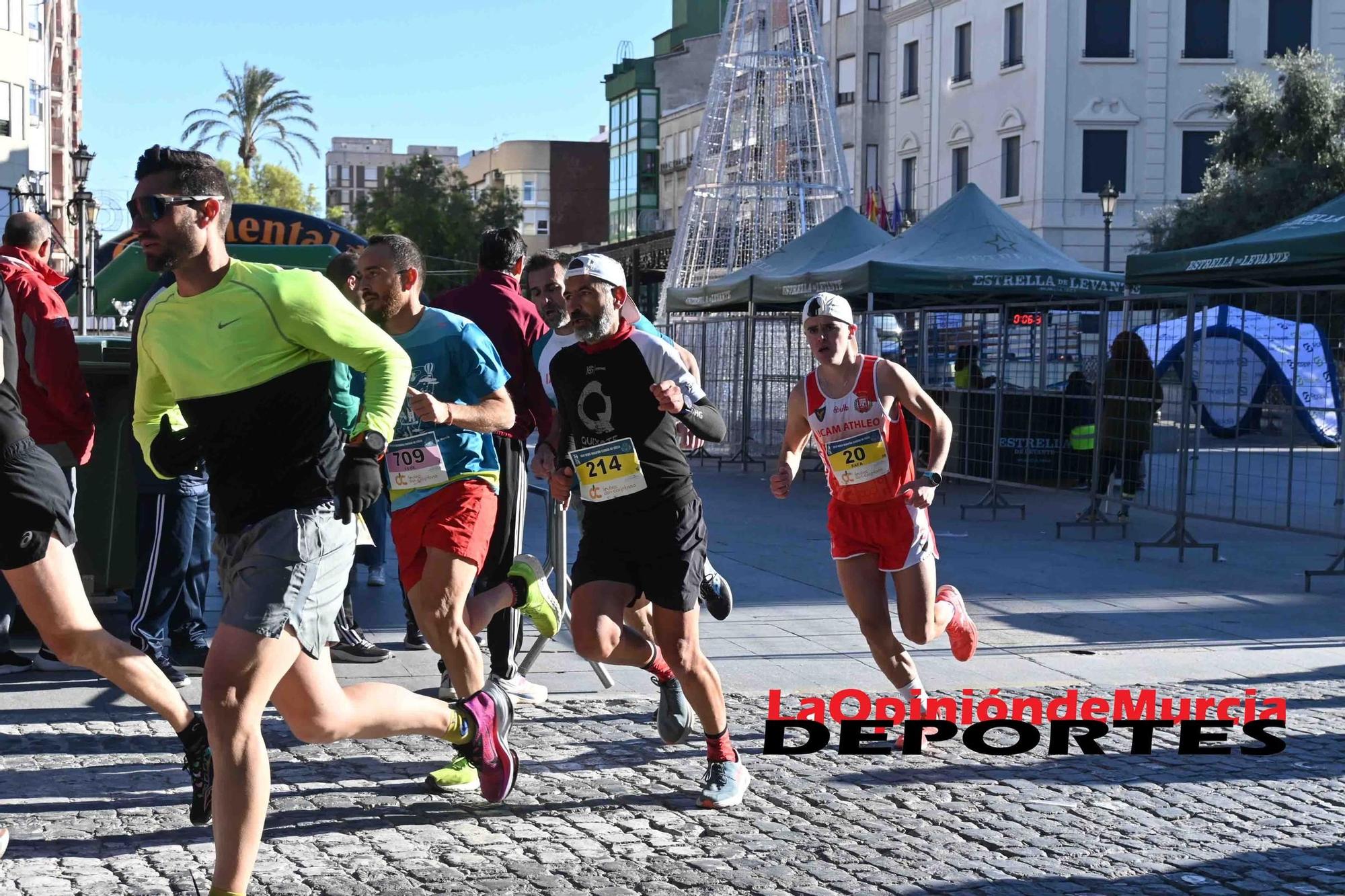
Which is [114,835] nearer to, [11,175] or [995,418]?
[995,418]

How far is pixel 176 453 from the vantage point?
14.5 feet

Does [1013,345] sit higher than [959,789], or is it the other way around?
[1013,345]

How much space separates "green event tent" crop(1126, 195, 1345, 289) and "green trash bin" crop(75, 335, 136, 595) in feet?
26.5

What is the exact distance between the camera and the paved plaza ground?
15.8ft

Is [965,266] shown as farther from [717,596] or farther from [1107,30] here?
[1107,30]

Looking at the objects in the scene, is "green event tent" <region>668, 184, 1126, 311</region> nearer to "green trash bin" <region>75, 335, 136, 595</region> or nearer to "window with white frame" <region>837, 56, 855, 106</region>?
"green trash bin" <region>75, 335, 136, 595</region>

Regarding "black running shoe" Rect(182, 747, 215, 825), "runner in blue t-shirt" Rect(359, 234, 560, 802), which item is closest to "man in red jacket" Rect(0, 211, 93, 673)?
"runner in blue t-shirt" Rect(359, 234, 560, 802)

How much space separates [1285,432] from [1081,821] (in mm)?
7525

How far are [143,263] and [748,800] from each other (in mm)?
6878

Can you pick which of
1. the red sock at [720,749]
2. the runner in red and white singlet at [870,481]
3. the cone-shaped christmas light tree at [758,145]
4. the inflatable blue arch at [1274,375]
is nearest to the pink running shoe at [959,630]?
the runner in red and white singlet at [870,481]

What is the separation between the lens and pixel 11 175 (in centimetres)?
5497

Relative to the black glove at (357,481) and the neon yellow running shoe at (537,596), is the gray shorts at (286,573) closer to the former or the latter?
the black glove at (357,481)

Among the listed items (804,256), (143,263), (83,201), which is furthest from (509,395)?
(83,201)

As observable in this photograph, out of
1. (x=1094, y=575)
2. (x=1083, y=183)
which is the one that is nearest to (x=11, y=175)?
(x=1083, y=183)
